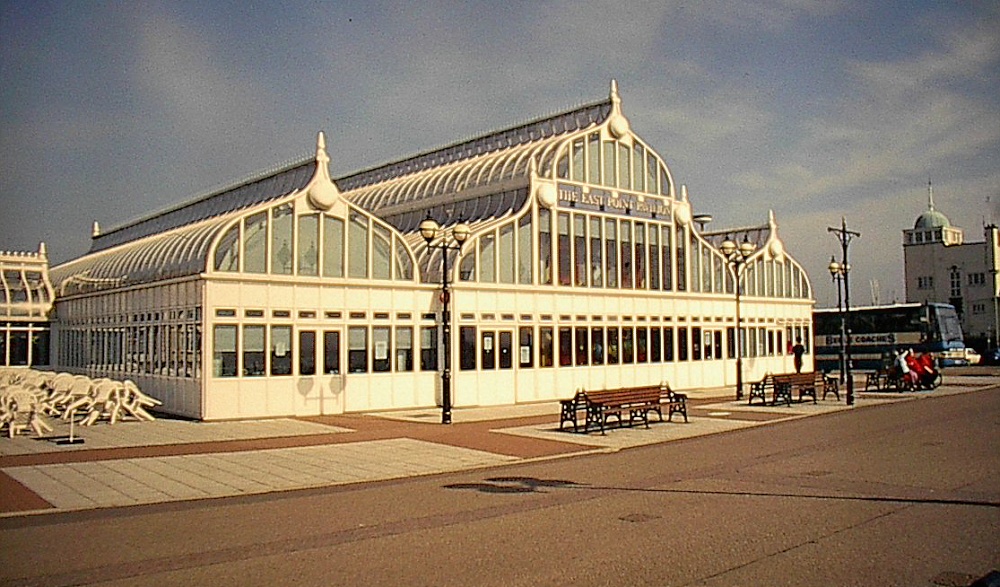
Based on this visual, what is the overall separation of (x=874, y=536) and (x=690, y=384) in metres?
28.0

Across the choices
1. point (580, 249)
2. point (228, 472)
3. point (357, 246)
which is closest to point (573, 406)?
point (357, 246)

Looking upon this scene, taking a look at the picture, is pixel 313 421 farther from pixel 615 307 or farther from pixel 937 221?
pixel 937 221

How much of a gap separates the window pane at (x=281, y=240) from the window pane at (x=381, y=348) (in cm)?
340

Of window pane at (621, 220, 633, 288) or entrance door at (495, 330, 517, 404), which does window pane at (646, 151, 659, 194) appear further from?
entrance door at (495, 330, 517, 404)

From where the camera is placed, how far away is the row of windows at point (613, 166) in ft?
109

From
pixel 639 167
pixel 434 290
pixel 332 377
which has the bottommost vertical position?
pixel 332 377

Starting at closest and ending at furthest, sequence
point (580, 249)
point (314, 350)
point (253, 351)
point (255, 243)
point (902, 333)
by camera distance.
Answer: point (253, 351) → point (255, 243) → point (314, 350) → point (580, 249) → point (902, 333)

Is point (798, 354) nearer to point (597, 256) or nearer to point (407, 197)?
point (597, 256)

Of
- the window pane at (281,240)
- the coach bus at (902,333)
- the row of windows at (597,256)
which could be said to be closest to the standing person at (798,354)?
the row of windows at (597,256)

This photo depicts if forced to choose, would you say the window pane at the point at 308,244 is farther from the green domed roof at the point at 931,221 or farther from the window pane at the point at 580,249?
the green domed roof at the point at 931,221

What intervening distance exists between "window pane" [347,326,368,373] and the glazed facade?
1.7 inches

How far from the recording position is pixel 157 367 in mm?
27172

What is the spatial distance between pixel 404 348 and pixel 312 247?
4327 millimetres

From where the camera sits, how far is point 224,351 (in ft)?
79.7
